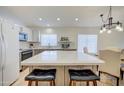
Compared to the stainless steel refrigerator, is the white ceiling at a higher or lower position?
higher

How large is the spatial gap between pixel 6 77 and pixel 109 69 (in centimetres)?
297

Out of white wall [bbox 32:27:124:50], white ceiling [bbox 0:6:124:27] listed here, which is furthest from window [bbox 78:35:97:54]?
white ceiling [bbox 0:6:124:27]

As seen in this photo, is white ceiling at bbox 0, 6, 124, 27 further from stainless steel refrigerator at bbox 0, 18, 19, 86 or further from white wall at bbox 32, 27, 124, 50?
white wall at bbox 32, 27, 124, 50

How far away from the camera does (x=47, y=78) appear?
2.23 meters

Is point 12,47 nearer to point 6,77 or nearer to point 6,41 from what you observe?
point 6,41

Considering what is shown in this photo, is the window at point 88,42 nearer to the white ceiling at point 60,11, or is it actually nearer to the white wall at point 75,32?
the white wall at point 75,32

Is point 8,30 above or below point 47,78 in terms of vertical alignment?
above

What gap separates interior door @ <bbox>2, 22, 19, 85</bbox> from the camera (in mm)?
3553

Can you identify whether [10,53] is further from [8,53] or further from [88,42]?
[88,42]

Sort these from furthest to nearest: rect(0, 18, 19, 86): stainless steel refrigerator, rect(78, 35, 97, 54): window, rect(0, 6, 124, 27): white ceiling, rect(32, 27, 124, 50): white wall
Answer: rect(78, 35, 97, 54): window
rect(32, 27, 124, 50): white wall
rect(0, 6, 124, 27): white ceiling
rect(0, 18, 19, 86): stainless steel refrigerator

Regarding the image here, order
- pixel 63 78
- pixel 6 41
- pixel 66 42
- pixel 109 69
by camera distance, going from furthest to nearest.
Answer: pixel 66 42
pixel 109 69
pixel 6 41
pixel 63 78
